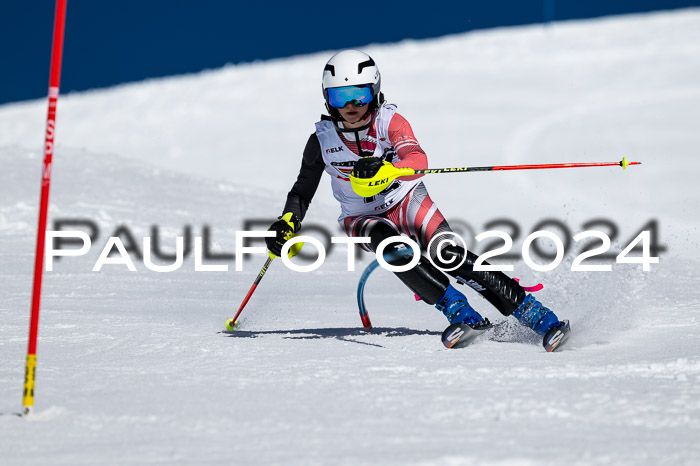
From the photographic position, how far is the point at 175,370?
3885mm

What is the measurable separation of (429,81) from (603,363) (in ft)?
63.0

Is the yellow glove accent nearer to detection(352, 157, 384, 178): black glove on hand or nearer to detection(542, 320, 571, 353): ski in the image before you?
detection(352, 157, 384, 178): black glove on hand

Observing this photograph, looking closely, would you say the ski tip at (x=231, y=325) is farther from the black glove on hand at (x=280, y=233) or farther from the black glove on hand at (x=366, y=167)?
the black glove on hand at (x=366, y=167)

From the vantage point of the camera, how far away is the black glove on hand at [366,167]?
14.3 feet

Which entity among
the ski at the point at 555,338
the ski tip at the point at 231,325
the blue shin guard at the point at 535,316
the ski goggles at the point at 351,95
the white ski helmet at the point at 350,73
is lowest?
the ski at the point at 555,338

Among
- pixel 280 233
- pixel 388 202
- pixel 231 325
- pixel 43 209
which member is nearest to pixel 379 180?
pixel 388 202

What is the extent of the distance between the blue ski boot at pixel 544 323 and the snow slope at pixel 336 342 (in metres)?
0.10

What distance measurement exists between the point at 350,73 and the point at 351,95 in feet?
0.35

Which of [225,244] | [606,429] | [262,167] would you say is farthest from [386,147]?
[262,167]

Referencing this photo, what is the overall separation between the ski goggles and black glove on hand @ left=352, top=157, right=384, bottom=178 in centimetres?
34

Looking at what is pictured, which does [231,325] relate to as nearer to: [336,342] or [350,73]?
[336,342]

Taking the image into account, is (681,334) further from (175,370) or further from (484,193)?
(484,193)

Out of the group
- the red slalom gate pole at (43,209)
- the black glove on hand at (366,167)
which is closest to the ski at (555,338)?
the black glove on hand at (366,167)

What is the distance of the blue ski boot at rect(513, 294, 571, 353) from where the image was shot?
426cm
